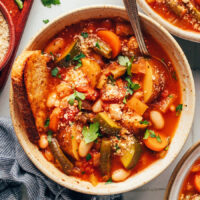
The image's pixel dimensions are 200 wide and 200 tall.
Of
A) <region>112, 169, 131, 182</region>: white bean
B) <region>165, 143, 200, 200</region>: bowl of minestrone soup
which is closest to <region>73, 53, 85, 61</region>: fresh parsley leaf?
<region>112, 169, 131, 182</region>: white bean

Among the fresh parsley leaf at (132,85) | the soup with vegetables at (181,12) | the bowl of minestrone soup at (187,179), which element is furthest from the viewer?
the soup with vegetables at (181,12)

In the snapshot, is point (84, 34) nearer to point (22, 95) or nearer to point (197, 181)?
point (22, 95)

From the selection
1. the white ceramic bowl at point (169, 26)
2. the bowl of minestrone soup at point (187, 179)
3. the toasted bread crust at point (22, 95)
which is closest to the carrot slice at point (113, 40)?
the white ceramic bowl at point (169, 26)

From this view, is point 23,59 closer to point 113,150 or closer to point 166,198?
point 113,150

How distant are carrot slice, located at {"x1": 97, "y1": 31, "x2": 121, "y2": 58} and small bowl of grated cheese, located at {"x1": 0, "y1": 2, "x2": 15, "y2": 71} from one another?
0.80 m

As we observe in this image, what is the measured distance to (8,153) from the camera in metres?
3.34

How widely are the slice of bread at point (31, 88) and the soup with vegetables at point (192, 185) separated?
1.32 metres

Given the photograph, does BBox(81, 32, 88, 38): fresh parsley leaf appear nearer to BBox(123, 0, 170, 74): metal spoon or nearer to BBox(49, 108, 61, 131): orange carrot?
BBox(123, 0, 170, 74): metal spoon

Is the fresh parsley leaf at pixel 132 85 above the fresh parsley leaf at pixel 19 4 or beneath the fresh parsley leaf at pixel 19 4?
beneath

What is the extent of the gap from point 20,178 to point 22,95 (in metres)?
0.85

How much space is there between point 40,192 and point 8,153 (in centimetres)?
46

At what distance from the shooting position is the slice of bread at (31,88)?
Result: 2.75 metres

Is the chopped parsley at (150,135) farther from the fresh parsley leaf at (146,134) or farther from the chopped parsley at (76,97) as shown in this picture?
the chopped parsley at (76,97)

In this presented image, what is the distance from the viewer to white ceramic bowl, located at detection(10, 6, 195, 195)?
9.70 ft
